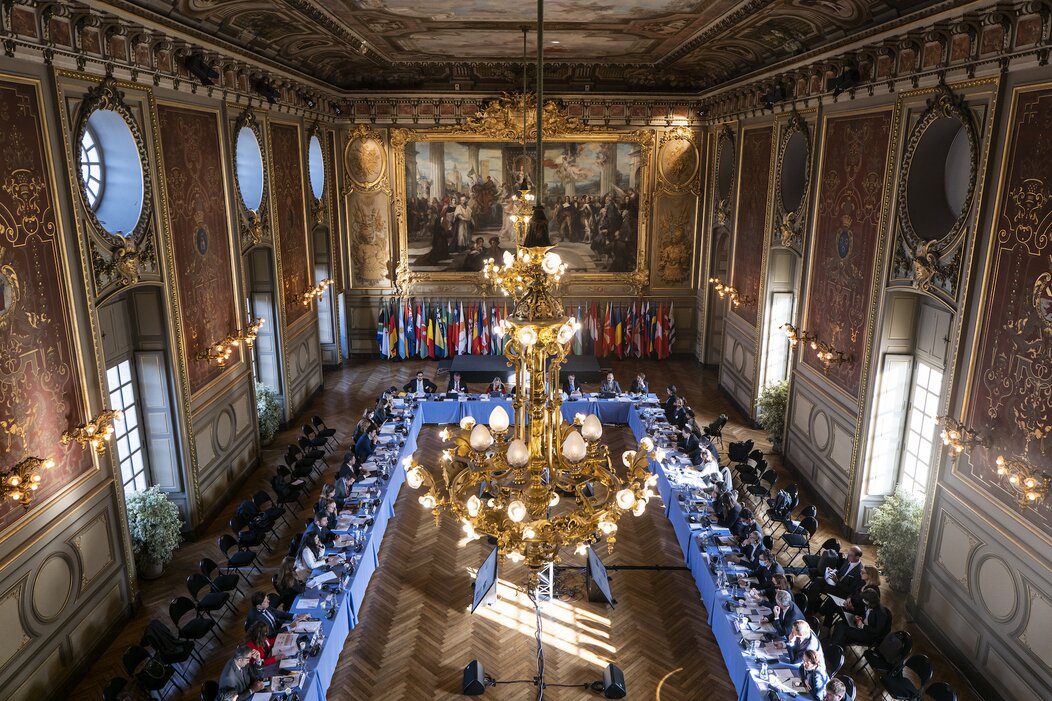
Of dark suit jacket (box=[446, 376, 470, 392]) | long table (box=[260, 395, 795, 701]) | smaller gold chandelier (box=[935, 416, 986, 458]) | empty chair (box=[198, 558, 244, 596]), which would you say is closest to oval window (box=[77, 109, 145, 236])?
empty chair (box=[198, 558, 244, 596])

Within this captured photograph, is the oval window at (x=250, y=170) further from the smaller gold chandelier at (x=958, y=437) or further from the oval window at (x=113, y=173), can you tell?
the smaller gold chandelier at (x=958, y=437)

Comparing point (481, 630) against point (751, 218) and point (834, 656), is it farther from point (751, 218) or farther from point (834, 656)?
point (751, 218)

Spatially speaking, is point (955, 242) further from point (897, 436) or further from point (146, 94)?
point (146, 94)

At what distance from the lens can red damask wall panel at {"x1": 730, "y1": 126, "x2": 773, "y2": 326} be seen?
1474 centimetres

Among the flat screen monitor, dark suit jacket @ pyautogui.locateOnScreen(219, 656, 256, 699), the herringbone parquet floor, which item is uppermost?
dark suit jacket @ pyautogui.locateOnScreen(219, 656, 256, 699)

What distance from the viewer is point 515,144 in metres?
19.0

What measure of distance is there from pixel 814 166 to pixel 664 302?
27.3ft

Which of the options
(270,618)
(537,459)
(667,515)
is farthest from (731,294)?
(270,618)

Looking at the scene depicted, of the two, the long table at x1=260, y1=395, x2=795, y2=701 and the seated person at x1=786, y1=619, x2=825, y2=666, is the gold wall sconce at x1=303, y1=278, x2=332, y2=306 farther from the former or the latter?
the seated person at x1=786, y1=619, x2=825, y2=666

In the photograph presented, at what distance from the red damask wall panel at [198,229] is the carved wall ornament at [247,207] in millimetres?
681

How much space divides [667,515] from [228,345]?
7.73m

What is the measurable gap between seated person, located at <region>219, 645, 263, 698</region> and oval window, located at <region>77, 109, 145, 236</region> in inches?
213

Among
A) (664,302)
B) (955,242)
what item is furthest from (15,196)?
(664,302)

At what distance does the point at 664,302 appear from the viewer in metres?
20.2
